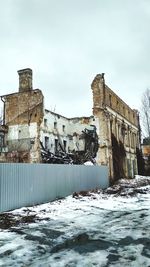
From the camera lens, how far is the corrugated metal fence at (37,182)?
11.4 metres

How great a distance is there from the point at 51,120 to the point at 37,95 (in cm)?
318

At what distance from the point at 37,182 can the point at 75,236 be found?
244 inches

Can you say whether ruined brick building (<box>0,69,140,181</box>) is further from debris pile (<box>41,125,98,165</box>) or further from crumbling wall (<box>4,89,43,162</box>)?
debris pile (<box>41,125,98,165</box>)

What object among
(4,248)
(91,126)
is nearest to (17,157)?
(91,126)

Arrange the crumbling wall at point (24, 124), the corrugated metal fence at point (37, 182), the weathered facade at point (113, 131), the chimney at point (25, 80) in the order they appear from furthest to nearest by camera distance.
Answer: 1. the chimney at point (25, 80)
2. the weathered facade at point (113, 131)
3. the crumbling wall at point (24, 124)
4. the corrugated metal fence at point (37, 182)

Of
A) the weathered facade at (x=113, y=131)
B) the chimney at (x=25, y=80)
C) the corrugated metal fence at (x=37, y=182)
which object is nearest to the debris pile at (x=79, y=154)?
the weathered facade at (x=113, y=131)

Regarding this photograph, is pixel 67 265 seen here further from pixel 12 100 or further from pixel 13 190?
pixel 12 100

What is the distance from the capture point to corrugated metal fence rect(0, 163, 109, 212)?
1145cm

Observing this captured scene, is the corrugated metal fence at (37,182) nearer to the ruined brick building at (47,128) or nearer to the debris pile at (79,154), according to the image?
the debris pile at (79,154)

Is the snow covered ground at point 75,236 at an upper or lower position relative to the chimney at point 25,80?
lower

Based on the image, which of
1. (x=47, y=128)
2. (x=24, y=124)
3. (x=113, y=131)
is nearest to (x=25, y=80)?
(x=24, y=124)

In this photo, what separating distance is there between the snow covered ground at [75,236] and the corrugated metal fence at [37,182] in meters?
0.59

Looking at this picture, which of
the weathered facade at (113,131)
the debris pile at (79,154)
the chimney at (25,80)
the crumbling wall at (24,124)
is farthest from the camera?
the chimney at (25,80)

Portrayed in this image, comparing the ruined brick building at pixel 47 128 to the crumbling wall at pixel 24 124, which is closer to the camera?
the crumbling wall at pixel 24 124
